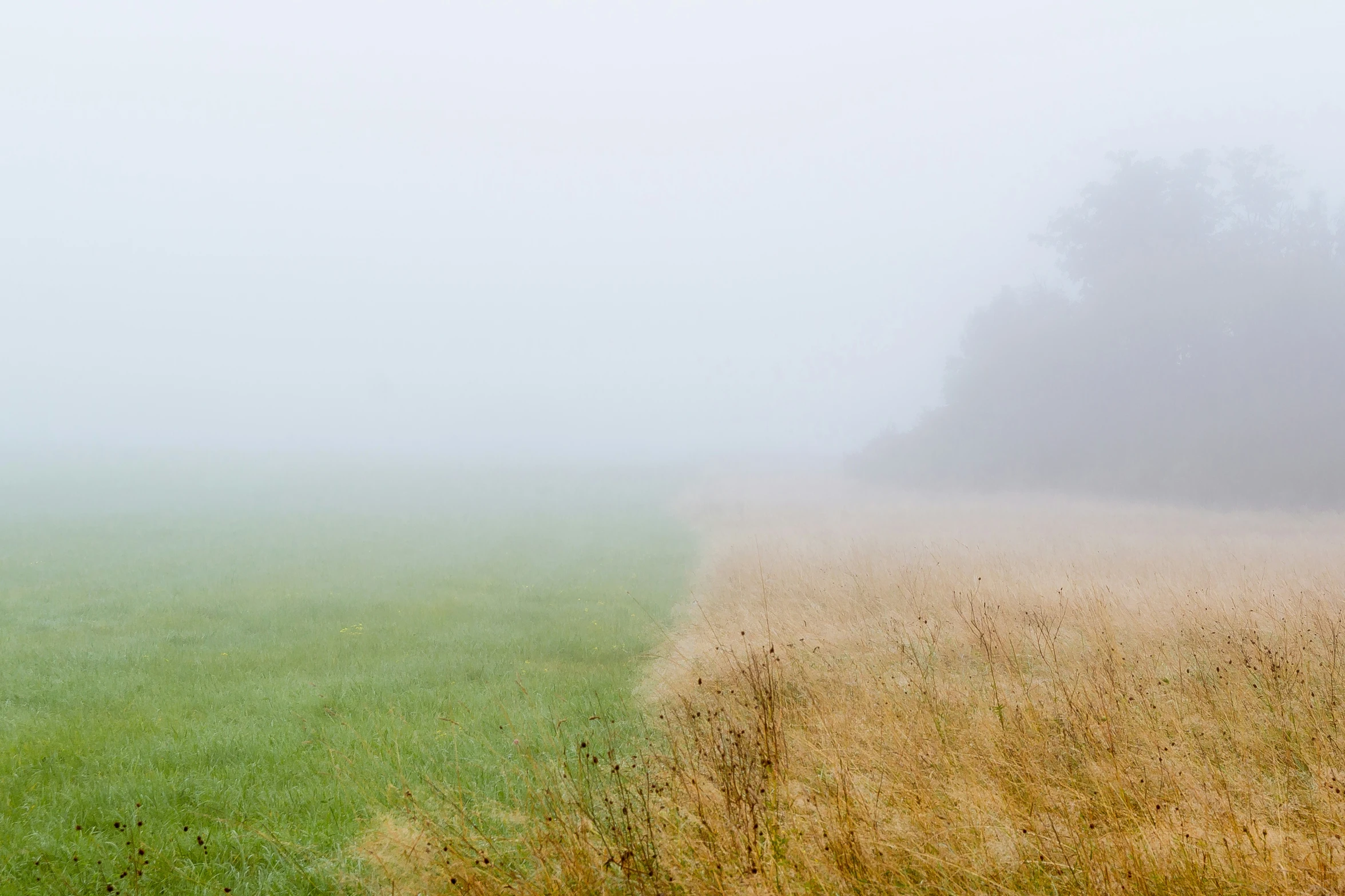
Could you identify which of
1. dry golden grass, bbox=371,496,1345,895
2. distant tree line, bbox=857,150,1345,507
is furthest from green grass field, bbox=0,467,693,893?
distant tree line, bbox=857,150,1345,507

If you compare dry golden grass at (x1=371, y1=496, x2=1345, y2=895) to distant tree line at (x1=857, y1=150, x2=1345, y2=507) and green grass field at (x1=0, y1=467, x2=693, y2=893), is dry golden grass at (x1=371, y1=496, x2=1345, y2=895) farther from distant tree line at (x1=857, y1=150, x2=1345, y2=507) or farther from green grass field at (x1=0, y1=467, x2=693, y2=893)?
distant tree line at (x1=857, y1=150, x2=1345, y2=507)

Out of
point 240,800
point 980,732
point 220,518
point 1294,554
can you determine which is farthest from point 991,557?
point 220,518

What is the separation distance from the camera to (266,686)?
32.9 ft

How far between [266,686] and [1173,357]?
118 feet

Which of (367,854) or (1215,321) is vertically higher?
(1215,321)

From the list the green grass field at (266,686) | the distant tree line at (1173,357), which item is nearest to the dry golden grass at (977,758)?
the green grass field at (266,686)

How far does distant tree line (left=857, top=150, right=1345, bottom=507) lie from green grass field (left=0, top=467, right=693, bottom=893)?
858 inches

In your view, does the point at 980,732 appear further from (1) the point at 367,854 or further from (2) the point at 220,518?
(2) the point at 220,518

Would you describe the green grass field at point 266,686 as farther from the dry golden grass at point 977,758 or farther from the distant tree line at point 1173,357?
the distant tree line at point 1173,357

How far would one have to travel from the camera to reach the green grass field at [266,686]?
5617mm

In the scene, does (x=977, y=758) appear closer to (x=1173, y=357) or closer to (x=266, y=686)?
(x=266, y=686)

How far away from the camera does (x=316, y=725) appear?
8.41 metres

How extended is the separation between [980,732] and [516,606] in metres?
11.8

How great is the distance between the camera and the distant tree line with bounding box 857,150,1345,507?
2748cm
